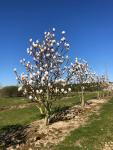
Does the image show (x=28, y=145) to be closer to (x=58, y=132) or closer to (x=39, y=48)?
(x=58, y=132)

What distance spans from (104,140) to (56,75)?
29.0 ft

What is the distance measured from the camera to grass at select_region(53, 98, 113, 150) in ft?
81.4

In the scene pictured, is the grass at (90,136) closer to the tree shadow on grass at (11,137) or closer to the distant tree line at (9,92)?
the tree shadow on grass at (11,137)

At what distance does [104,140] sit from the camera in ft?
85.5

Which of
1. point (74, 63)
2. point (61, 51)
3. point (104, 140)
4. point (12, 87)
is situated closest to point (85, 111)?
point (74, 63)

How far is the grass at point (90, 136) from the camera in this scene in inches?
977

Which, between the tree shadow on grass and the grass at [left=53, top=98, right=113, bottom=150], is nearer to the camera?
the grass at [left=53, top=98, right=113, bottom=150]

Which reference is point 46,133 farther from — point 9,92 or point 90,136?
point 9,92

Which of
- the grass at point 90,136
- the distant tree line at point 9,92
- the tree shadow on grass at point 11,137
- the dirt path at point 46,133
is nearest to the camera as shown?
the grass at point 90,136

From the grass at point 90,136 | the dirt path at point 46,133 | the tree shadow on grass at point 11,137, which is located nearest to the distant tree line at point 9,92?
the tree shadow on grass at point 11,137

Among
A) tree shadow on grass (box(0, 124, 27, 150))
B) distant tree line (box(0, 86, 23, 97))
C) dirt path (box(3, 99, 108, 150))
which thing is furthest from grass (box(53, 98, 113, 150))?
distant tree line (box(0, 86, 23, 97))

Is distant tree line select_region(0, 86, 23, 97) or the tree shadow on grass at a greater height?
distant tree line select_region(0, 86, 23, 97)

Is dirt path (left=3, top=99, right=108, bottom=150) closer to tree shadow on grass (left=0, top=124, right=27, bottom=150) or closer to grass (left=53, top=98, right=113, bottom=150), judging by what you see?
tree shadow on grass (left=0, top=124, right=27, bottom=150)

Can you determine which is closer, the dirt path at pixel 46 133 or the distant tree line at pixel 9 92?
the dirt path at pixel 46 133
